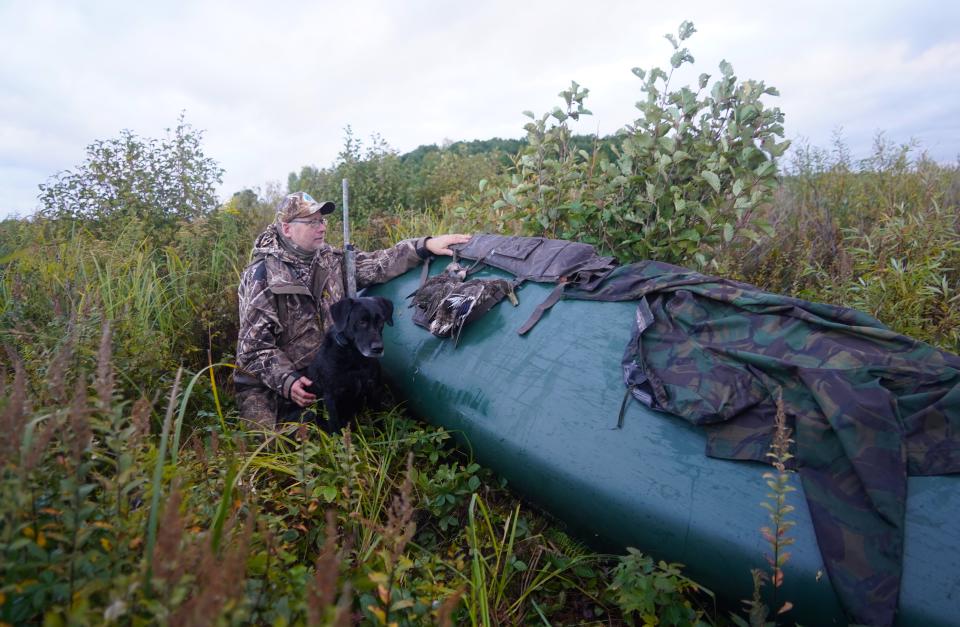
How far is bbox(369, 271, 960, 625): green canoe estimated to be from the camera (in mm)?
1645

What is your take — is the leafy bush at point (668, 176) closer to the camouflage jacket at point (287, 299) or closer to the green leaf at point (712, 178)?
the green leaf at point (712, 178)

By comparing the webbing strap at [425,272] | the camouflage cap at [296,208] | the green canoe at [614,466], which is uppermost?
the camouflage cap at [296,208]

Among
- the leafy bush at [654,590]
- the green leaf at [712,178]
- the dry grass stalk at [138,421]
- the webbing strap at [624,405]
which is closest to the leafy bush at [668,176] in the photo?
the green leaf at [712,178]

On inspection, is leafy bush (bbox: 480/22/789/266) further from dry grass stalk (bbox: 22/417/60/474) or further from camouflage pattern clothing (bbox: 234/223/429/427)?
dry grass stalk (bbox: 22/417/60/474)

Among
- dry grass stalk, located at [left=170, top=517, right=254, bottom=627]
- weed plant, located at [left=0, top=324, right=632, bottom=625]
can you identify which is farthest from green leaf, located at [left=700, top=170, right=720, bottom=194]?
dry grass stalk, located at [left=170, top=517, right=254, bottom=627]

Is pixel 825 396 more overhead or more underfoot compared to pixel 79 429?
more underfoot

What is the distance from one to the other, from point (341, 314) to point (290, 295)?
2.21 feet

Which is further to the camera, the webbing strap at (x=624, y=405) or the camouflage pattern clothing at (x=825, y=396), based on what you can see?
the webbing strap at (x=624, y=405)

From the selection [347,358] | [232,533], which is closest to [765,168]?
[347,358]

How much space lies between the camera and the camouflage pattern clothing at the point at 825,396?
1646 millimetres

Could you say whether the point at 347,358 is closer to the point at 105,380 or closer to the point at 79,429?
the point at 105,380

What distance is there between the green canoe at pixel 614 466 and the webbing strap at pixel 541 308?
1.5 inches

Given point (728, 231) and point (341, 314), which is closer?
point (341, 314)

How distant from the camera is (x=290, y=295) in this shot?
11.8 ft
